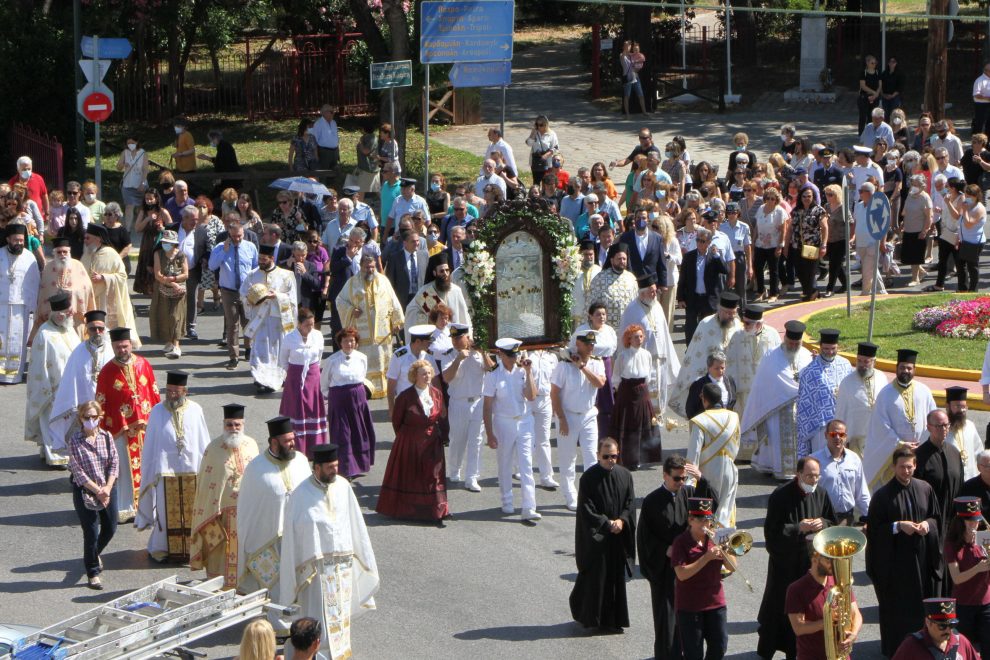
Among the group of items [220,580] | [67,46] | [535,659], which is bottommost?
[535,659]

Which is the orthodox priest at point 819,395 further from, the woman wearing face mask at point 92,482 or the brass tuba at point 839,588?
the woman wearing face mask at point 92,482

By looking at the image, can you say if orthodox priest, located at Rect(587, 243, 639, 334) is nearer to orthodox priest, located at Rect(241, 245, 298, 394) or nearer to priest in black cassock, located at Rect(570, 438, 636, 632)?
orthodox priest, located at Rect(241, 245, 298, 394)

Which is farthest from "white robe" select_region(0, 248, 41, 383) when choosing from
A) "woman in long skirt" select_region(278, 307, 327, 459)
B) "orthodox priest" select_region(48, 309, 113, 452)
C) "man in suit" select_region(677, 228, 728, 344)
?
"man in suit" select_region(677, 228, 728, 344)

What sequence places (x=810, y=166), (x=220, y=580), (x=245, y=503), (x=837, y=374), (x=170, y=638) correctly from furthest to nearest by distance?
(x=810, y=166) → (x=837, y=374) → (x=245, y=503) → (x=220, y=580) → (x=170, y=638)

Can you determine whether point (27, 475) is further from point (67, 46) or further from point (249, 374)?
point (67, 46)

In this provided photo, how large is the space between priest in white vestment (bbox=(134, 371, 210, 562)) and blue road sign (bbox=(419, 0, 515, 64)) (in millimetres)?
12950

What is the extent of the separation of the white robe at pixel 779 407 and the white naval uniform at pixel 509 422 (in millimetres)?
2341

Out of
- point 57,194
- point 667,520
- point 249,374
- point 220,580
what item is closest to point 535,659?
point 667,520

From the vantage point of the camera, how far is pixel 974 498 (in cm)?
1092

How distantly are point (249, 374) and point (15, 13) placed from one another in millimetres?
15737

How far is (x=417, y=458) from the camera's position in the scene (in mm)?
13797

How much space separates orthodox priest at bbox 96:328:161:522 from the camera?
13.9 m

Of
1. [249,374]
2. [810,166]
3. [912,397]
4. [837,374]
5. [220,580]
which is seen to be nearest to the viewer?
[220,580]

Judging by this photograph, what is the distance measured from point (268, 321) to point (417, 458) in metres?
4.84
